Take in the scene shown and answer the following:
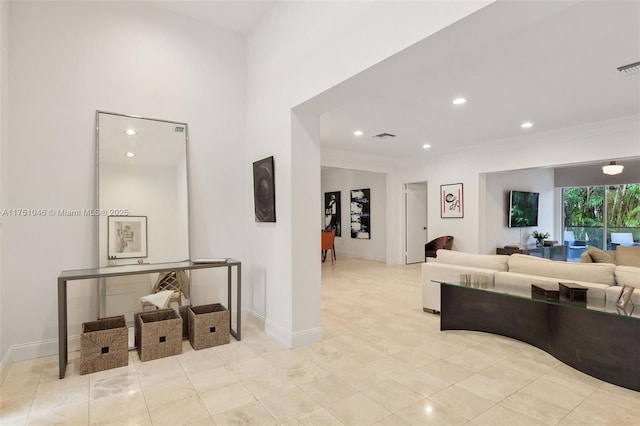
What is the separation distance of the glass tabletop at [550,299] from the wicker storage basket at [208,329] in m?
2.26

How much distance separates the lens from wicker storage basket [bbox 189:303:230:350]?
117 inches

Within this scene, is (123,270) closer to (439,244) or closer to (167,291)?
(167,291)

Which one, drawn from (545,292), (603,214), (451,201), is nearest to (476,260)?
(545,292)

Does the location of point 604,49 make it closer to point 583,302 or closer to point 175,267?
point 583,302

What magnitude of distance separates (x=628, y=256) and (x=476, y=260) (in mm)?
2787

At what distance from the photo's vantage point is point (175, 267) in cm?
292

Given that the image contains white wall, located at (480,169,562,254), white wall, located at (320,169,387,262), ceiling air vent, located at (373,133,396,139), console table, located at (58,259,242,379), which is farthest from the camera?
white wall, located at (320,169,387,262)

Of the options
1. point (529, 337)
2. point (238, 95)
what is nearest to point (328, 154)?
point (238, 95)

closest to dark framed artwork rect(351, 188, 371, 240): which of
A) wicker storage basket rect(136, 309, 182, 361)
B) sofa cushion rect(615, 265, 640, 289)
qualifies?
sofa cushion rect(615, 265, 640, 289)

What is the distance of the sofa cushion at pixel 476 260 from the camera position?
3.54m

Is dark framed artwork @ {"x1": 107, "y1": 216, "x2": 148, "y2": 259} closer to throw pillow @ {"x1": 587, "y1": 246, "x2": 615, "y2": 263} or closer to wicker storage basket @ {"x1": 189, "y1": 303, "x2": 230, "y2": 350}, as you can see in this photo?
wicker storage basket @ {"x1": 189, "y1": 303, "x2": 230, "y2": 350}

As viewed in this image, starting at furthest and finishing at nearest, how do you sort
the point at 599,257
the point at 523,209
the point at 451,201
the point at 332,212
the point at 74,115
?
the point at 332,212
the point at 523,209
the point at 451,201
the point at 599,257
the point at 74,115

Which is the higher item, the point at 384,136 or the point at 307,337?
the point at 384,136

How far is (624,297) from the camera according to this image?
2473 mm
